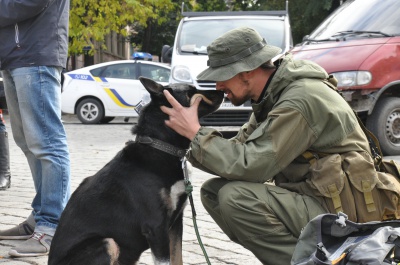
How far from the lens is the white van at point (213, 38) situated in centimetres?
1249

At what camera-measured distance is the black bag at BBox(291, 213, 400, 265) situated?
119 inches

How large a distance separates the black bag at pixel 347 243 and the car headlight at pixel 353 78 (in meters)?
6.07

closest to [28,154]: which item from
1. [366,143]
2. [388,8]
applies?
[366,143]

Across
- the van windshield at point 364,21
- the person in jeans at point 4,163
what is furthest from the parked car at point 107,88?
the person in jeans at point 4,163

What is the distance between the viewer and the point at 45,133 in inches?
201

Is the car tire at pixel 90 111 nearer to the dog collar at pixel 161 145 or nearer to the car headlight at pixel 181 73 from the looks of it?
the car headlight at pixel 181 73

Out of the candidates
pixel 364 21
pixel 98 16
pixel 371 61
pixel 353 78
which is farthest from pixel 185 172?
pixel 98 16

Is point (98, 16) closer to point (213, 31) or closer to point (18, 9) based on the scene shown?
point (213, 31)

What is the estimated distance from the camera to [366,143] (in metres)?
4.03

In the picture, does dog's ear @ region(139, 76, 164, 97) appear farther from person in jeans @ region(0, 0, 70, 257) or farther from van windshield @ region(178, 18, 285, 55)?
van windshield @ region(178, 18, 285, 55)

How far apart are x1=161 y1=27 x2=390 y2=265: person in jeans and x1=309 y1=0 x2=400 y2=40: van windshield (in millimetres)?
5886

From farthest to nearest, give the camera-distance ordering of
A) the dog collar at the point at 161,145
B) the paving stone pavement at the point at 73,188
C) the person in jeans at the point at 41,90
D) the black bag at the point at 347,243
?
the person in jeans at the point at 41,90 → the paving stone pavement at the point at 73,188 → the dog collar at the point at 161,145 → the black bag at the point at 347,243

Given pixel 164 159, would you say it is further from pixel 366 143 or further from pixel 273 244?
pixel 366 143

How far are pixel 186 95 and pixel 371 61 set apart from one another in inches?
215
